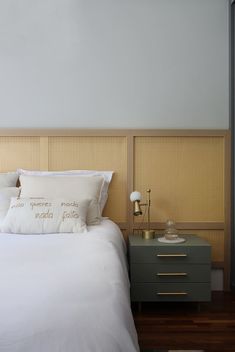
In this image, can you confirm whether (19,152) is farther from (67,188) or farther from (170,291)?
(170,291)

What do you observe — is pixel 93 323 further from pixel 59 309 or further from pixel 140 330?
pixel 140 330

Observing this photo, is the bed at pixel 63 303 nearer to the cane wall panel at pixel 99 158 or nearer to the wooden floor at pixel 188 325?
the wooden floor at pixel 188 325

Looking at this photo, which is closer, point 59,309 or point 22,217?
point 59,309

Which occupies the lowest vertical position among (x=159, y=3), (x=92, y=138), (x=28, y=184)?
(x=28, y=184)

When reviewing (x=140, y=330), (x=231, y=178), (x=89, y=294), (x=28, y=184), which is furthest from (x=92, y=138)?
(x=89, y=294)


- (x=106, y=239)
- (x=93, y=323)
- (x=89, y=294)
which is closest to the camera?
(x=93, y=323)

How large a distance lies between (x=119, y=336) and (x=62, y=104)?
91.4 inches

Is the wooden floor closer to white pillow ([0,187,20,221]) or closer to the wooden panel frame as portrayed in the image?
the wooden panel frame

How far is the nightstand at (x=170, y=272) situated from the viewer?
253 cm

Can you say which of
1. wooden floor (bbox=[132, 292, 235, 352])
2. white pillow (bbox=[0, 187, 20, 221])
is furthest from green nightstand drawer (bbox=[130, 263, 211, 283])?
white pillow (bbox=[0, 187, 20, 221])

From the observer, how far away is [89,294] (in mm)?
1146

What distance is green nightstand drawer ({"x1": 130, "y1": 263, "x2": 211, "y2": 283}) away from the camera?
254 cm

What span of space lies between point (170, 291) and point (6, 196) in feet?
4.59

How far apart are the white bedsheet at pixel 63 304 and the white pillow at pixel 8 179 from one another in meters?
1.18
